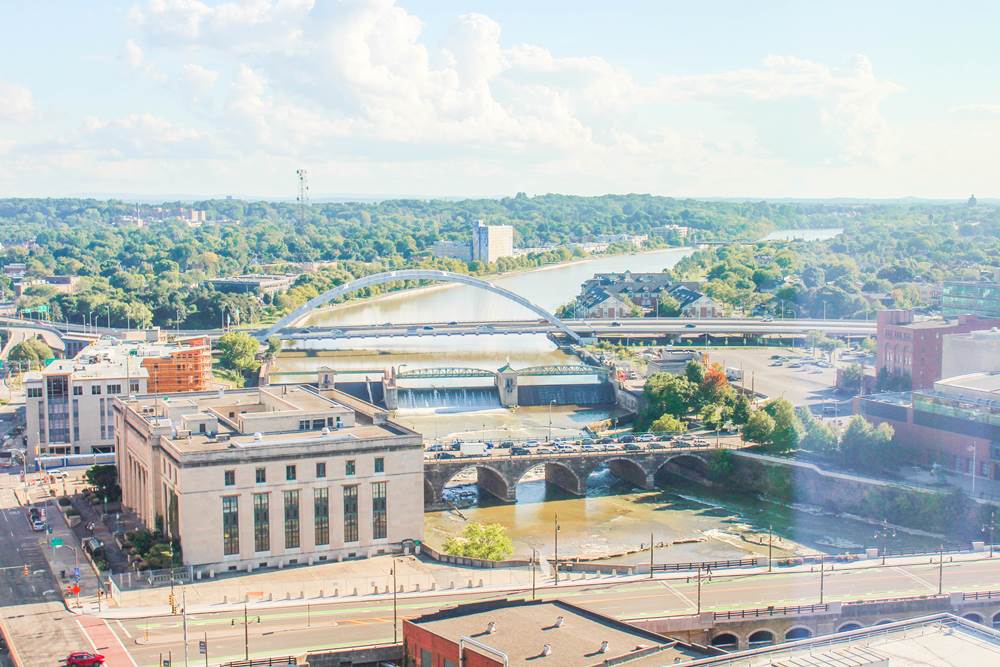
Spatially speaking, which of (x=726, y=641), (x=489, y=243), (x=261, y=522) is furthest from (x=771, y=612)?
(x=489, y=243)

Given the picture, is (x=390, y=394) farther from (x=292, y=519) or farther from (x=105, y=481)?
(x=292, y=519)

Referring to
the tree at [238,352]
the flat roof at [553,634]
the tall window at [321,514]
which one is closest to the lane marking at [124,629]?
the tall window at [321,514]

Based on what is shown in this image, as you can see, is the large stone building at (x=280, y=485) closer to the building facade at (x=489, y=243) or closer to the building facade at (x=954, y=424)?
the building facade at (x=954, y=424)

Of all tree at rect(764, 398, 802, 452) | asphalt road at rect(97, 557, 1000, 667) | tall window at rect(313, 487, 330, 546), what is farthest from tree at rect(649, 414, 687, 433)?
tall window at rect(313, 487, 330, 546)

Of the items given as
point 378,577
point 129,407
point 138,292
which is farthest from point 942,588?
point 138,292

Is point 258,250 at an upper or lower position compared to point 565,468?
upper
